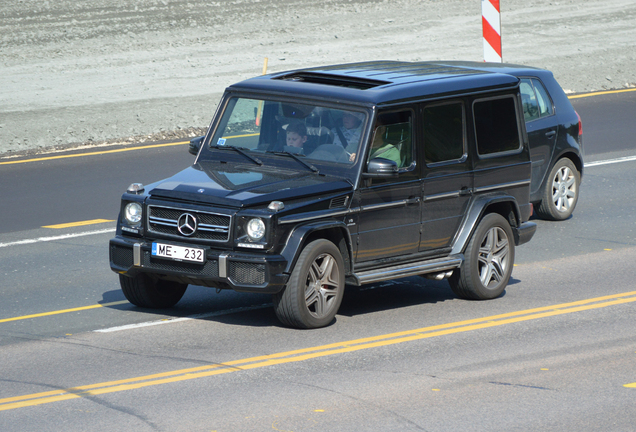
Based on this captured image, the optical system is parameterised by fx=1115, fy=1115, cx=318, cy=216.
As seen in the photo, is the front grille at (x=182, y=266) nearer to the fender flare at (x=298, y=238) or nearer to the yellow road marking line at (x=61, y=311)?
the fender flare at (x=298, y=238)

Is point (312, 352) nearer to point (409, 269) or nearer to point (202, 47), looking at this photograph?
point (409, 269)

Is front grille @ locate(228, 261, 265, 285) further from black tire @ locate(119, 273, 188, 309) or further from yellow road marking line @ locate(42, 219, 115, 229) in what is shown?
yellow road marking line @ locate(42, 219, 115, 229)

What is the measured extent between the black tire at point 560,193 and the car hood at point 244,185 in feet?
17.6

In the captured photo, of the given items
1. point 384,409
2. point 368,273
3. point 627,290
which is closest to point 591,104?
point 627,290

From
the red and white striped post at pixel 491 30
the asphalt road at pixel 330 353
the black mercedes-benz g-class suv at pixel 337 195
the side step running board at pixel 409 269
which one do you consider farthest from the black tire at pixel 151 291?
the red and white striped post at pixel 491 30

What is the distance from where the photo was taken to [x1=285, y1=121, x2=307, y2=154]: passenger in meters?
9.74

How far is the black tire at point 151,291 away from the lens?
9656 millimetres

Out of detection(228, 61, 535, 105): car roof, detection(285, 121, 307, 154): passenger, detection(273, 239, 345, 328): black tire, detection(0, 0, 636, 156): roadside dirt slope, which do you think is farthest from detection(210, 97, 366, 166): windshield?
detection(0, 0, 636, 156): roadside dirt slope

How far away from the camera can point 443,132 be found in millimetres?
10094

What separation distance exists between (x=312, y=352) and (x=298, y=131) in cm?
218

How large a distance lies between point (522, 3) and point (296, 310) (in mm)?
25618

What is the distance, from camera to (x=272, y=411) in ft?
23.5

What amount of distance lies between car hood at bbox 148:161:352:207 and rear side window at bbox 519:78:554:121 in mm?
5013

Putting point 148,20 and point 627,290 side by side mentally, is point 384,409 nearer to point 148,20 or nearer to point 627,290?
point 627,290
